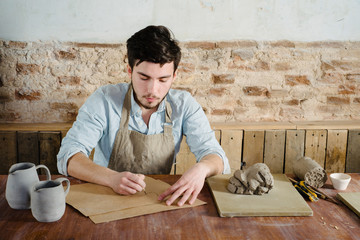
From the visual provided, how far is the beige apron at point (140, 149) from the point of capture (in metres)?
1.99

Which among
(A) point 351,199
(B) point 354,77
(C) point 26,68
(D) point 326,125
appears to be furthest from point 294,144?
(C) point 26,68

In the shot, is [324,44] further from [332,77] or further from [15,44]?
[15,44]

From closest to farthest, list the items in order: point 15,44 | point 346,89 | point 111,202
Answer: point 111,202 < point 15,44 < point 346,89

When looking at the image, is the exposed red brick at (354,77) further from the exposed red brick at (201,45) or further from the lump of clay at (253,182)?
the lump of clay at (253,182)

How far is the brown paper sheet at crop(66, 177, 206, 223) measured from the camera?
4.15ft

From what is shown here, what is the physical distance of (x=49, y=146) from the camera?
2367 millimetres

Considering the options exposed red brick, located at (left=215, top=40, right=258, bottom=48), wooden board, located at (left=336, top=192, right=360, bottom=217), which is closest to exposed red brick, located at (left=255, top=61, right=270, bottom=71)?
exposed red brick, located at (left=215, top=40, right=258, bottom=48)

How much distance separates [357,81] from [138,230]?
221 cm

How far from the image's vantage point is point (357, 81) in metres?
2.65

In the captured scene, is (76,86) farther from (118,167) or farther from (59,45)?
(118,167)

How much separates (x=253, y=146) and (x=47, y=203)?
167cm

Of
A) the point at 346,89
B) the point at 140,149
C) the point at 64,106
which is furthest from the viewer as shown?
the point at 346,89

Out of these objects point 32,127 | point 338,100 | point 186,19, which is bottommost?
point 32,127

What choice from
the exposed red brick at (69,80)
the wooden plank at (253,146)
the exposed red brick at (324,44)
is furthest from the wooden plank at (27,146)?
the exposed red brick at (324,44)
